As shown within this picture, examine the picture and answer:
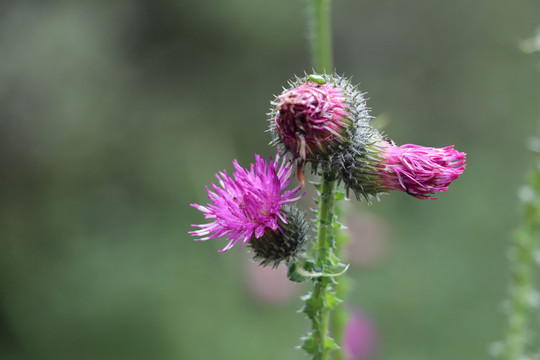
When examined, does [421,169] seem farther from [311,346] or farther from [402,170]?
[311,346]

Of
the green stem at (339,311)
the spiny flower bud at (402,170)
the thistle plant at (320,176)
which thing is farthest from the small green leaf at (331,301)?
the green stem at (339,311)

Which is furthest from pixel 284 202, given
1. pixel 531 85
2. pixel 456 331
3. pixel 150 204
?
pixel 531 85

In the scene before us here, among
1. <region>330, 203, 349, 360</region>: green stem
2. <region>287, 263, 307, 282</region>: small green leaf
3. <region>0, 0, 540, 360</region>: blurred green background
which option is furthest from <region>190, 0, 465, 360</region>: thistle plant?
<region>0, 0, 540, 360</region>: blurred green background

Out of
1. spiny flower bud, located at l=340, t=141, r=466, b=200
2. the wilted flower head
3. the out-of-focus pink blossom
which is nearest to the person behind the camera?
the wilted flower head

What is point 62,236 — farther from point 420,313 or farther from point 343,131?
point 343,131

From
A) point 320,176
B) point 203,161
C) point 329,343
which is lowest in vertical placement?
point 329,343

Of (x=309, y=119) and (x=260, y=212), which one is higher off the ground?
(x=309, y=119)

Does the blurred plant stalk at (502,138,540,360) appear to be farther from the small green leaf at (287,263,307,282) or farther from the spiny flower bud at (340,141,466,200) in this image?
the small green leaf at (287,263,307,282)

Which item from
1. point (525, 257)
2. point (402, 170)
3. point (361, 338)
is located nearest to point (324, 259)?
point (402, 170)
